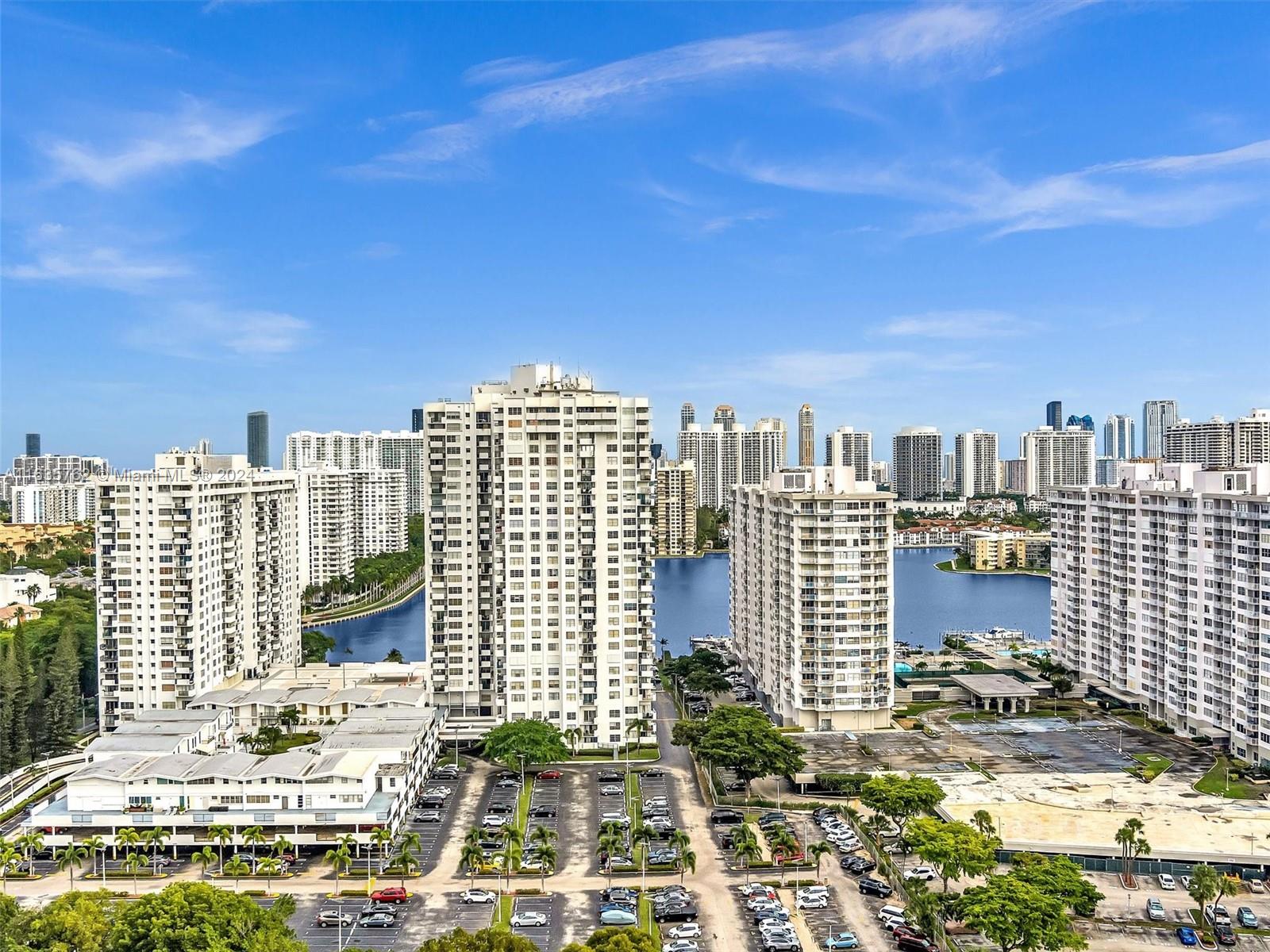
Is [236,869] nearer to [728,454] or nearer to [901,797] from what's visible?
[901,797]

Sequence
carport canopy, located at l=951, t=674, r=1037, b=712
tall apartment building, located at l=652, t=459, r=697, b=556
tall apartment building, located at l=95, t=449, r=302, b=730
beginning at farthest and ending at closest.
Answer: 1. tall apartment building, located at l=652, t=459, r=697, b=556
2. carport canopy, located at l=951, t=674, r=1037, b=712
3. tall apartment building, located at l=95, t=449, r=302, b=730

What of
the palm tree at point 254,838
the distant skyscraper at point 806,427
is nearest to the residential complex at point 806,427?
the distant skyscraper at point 806,427

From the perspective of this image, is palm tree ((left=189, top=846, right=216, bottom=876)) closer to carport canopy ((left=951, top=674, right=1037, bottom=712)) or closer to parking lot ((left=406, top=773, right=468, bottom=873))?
parking lot ((left=406, top=773, right=468, bottom=873))

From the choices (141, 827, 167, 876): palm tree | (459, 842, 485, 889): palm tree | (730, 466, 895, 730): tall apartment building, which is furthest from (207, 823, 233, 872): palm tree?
(730, 466, 895, 730): tall apartment building

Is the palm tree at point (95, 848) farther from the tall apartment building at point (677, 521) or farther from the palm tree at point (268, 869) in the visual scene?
the tall apartment building at point (677, 521)

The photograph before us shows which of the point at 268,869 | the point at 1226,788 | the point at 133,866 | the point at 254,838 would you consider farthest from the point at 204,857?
the point at 1226,788
